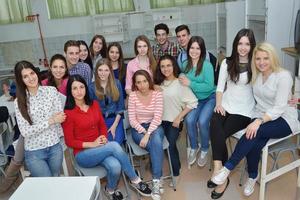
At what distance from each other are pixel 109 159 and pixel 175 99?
765mm

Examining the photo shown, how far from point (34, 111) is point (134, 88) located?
0.82m

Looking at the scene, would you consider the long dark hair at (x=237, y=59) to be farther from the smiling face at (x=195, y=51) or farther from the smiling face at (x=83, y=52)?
the smiling face at (x=83, y=52)

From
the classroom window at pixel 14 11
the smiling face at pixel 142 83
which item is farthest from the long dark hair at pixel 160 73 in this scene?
the classroom window at pixel 14 11

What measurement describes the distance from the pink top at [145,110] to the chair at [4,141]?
1.03 meters

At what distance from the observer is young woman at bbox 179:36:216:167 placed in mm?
2477

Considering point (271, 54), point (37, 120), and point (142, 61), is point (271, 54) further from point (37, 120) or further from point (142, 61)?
point (37, 120)

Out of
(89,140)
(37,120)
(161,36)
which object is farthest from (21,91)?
(161,36)

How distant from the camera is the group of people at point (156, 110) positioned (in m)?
2.01

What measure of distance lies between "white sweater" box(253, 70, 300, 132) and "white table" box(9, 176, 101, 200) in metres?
1.32

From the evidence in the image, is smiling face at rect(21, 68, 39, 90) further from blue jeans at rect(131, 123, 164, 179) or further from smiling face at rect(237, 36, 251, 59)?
smiling face at rect(237, 36, 251, 59)

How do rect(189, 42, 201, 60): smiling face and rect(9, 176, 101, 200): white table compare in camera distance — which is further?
rect(189, 42, 201, 60): smiling face

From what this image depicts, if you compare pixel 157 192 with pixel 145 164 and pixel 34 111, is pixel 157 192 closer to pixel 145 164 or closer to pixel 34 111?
pixel 145 164

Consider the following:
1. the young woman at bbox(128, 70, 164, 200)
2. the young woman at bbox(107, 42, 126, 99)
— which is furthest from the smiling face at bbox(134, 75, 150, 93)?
the young woman at bbox(107, 42, 126, 99)

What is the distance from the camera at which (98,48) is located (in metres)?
3.07
